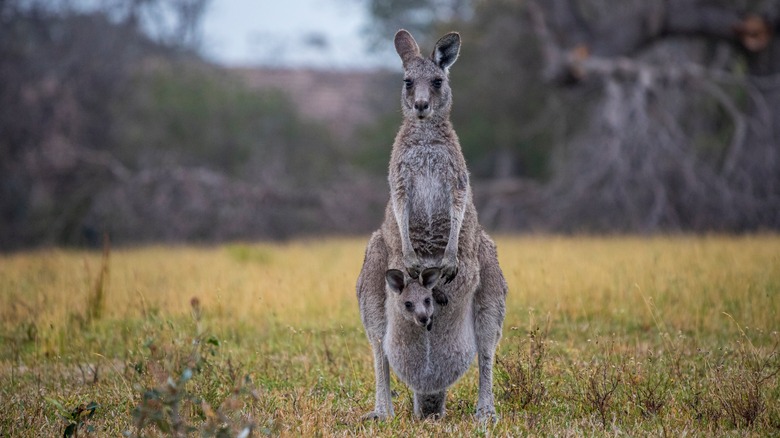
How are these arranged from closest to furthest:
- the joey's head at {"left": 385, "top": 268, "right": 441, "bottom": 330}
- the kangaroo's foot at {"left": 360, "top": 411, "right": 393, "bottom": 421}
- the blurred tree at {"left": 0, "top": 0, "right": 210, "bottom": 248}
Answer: the joey's head at {"left": 385, "top": 268, "right": 441, "bottom": 330}, the kangaroo's foot at {"left": 360, "top": 411, "right": 393, "bottom": 421}, the blurred tree at {"left": 0, "top": 0, "right": 210, "bottom": 248}

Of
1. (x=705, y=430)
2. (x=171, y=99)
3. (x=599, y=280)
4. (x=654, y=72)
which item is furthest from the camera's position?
(x=171, y=99)

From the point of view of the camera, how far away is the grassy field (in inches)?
199

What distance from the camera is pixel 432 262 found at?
545cm

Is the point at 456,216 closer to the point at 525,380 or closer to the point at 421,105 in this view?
the point at 421,105

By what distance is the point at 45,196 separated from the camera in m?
16.5

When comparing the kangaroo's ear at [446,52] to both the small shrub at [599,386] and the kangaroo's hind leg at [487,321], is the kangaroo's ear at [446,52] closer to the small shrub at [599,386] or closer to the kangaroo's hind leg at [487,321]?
the kangaroo's hind leg at [487,321]

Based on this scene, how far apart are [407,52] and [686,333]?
3.42 metres

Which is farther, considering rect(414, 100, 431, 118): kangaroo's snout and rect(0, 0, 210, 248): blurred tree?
rect(0, 0, 210, 248): blurred tree

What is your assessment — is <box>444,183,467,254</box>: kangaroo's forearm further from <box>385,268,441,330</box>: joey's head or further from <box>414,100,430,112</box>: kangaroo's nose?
<box>414,100,430,112</box>: kangaroo's nose

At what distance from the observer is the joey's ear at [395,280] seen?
5.08m

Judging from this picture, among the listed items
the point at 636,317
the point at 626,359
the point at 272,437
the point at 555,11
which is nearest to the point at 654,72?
the point at 555,11

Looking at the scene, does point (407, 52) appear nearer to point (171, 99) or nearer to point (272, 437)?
point (272, 437)

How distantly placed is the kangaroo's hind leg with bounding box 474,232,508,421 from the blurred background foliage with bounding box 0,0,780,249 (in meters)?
9.32

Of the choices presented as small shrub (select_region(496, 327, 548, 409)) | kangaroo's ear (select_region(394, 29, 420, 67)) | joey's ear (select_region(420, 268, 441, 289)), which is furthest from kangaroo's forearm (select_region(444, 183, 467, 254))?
kangaroo's ear (select_region(394, 29, 420, 67))
